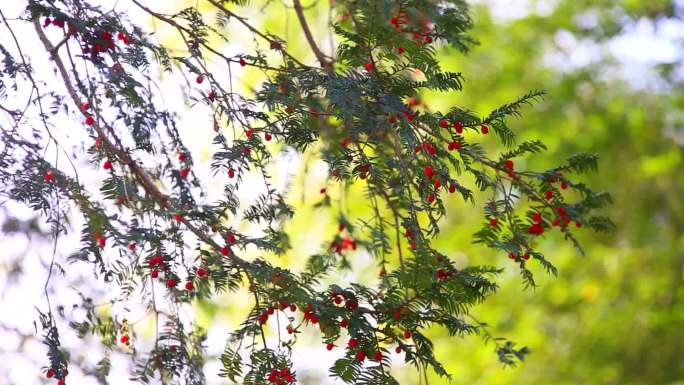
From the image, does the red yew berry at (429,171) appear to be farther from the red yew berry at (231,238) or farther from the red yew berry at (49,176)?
the red yew berry at (49,176)

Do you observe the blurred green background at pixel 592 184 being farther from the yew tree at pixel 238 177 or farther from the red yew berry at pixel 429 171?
the red yew berry at pixel 429 171

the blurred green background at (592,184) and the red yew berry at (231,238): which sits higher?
the blurred green background at (592,184)

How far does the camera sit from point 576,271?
12.7 feet

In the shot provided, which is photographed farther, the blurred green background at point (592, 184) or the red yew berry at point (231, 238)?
the blurred green background at point (592, 184)

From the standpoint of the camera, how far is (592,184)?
397cm

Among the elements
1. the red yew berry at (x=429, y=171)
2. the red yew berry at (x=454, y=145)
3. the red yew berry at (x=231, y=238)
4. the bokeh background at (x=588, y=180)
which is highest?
the bokeh background at (x=588, y=180)

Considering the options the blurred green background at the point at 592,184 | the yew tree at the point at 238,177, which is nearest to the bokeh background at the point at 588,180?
the blurred green background at the point at 592,184

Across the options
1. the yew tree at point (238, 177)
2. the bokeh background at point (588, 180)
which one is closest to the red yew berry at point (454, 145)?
the yew tree at point (238, 177)

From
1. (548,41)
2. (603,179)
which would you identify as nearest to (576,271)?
(603,179)

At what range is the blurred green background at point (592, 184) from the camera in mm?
3637

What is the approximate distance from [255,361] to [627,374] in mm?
2998

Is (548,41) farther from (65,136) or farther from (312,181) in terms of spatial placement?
(65,136)

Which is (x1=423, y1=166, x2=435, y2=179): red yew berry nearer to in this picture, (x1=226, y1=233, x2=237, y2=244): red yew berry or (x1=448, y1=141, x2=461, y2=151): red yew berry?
(x1=448, y1=141, x2=461, y2=151): red yew berry

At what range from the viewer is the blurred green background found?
3.64m
